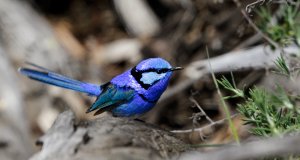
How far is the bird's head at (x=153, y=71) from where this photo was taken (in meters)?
4.41

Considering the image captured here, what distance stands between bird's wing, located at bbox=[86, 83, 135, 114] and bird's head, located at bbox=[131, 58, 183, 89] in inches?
5.4

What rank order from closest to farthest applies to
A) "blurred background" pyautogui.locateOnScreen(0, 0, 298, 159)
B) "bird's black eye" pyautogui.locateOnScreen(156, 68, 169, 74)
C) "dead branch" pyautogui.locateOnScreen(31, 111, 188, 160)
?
"dead branch" pyautogui.locateOnScreen(31, 111, 188, 160) → "bird's black eye" pyautogui.locateOnScreen(156, 68, 169, 74) → "blurred background" pyautogui.locateOnScreen(0, 0, 298, 159)

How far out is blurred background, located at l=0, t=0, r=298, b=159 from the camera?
5.96 m

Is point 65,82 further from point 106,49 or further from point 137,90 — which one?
point 106,49

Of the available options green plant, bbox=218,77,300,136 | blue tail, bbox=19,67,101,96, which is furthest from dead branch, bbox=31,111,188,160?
blue tail, bbox=19,67,101,96

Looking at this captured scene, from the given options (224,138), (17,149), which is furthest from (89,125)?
(17,149)

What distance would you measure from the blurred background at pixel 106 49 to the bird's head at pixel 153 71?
88cm

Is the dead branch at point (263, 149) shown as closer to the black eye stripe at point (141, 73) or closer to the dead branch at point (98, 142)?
the dead branch at point (98, 142)

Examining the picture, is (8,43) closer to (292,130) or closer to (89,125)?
(89,125)

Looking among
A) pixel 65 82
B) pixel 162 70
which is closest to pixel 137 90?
pixel 162 70

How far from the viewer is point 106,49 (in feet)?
25.9

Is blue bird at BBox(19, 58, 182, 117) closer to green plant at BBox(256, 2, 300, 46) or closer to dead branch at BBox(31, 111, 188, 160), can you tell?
dead branch at BBox(31, 111, 188, 160)

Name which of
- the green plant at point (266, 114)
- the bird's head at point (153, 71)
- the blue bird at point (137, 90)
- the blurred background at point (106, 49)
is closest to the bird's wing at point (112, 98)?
the blue bird at point (137, 90)

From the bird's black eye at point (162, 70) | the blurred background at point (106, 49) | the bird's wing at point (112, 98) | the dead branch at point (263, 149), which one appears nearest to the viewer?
the dead branch at point (263, 149)
